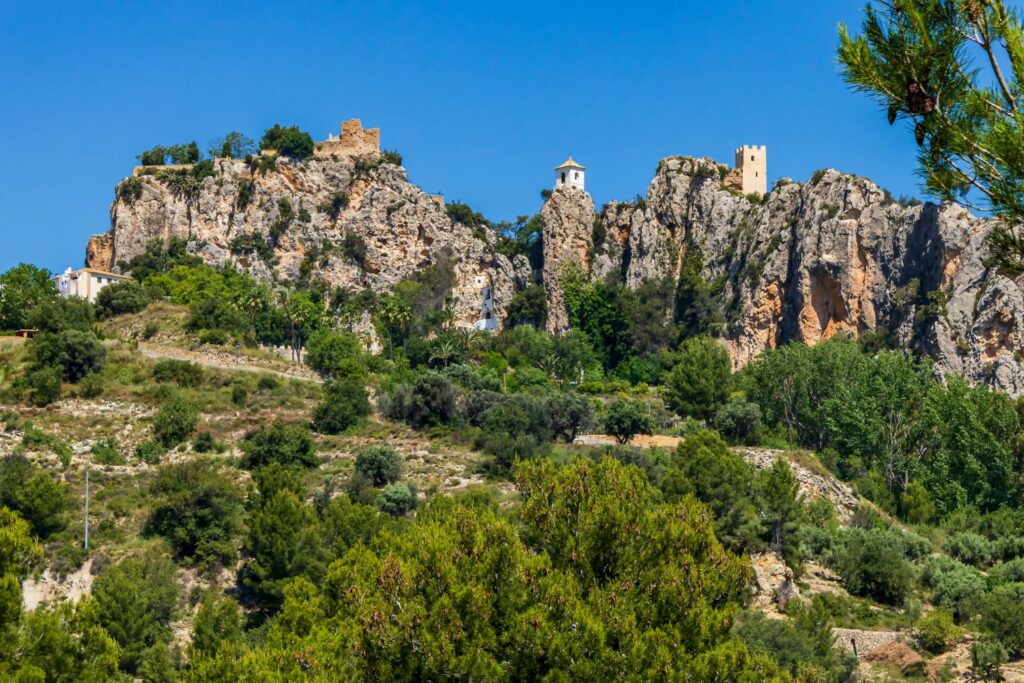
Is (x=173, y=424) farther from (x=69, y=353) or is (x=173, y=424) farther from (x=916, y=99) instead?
(x=916, y=99)

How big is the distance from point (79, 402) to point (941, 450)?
103 feet

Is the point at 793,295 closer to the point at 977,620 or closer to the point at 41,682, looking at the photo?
the point at 977,620

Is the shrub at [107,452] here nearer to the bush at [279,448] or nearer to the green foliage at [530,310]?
the bush at [279,448]

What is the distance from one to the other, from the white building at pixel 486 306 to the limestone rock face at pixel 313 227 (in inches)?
11.4

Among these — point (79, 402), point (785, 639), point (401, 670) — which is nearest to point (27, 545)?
point (401, 670)

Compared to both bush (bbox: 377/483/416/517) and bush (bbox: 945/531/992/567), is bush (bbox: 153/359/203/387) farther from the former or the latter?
bush (bbox: 945/531/992/567)

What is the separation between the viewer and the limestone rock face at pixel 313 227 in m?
80.6

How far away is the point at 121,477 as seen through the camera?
1811 inches

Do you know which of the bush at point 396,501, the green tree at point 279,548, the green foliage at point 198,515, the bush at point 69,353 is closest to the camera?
the green tree at point 279,548

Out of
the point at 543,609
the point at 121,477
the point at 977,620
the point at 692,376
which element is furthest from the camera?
the point at 692,376

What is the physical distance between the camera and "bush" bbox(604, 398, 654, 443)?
5381 cm

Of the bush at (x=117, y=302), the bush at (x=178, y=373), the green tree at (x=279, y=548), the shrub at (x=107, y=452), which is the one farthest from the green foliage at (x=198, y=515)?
the bush at (x=117, y=302)

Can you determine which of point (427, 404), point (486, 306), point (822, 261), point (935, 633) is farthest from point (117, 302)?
point (935, 633)

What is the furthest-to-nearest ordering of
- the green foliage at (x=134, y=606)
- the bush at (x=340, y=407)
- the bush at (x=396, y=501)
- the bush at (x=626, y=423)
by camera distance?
the bush at (x=626, y=423)
the bush at (x=340, y=407)
the bush at (x=396, y=501)
the green foliage at (x=134, y=606)
